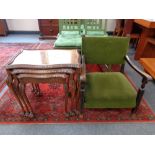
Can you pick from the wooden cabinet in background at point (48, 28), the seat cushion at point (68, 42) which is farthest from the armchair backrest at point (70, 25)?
the wooden cabinet in background at point (48, 28)

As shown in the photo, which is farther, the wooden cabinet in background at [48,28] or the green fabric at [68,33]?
the wooden cabinet in background at [48,28]

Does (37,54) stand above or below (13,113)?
above

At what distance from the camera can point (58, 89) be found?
2.21 metres

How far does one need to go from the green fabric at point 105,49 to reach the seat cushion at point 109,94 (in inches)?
12.2

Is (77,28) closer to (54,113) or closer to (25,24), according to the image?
(54,113)

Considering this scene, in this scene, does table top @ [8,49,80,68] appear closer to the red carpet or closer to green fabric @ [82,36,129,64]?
green fabric @ [82,36,129,64]

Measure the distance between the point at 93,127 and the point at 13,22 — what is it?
464 centimetres

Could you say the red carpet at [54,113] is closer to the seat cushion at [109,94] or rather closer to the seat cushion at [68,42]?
the seat cushion at [109,94]

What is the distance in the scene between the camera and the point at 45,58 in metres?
1.50

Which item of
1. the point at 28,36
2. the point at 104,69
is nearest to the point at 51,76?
the point at 104,69

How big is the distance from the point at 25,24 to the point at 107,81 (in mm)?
4259

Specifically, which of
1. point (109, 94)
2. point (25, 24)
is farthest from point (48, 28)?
point (109, 94)

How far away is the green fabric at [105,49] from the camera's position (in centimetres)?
167

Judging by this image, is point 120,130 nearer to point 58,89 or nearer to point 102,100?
point 102,100
